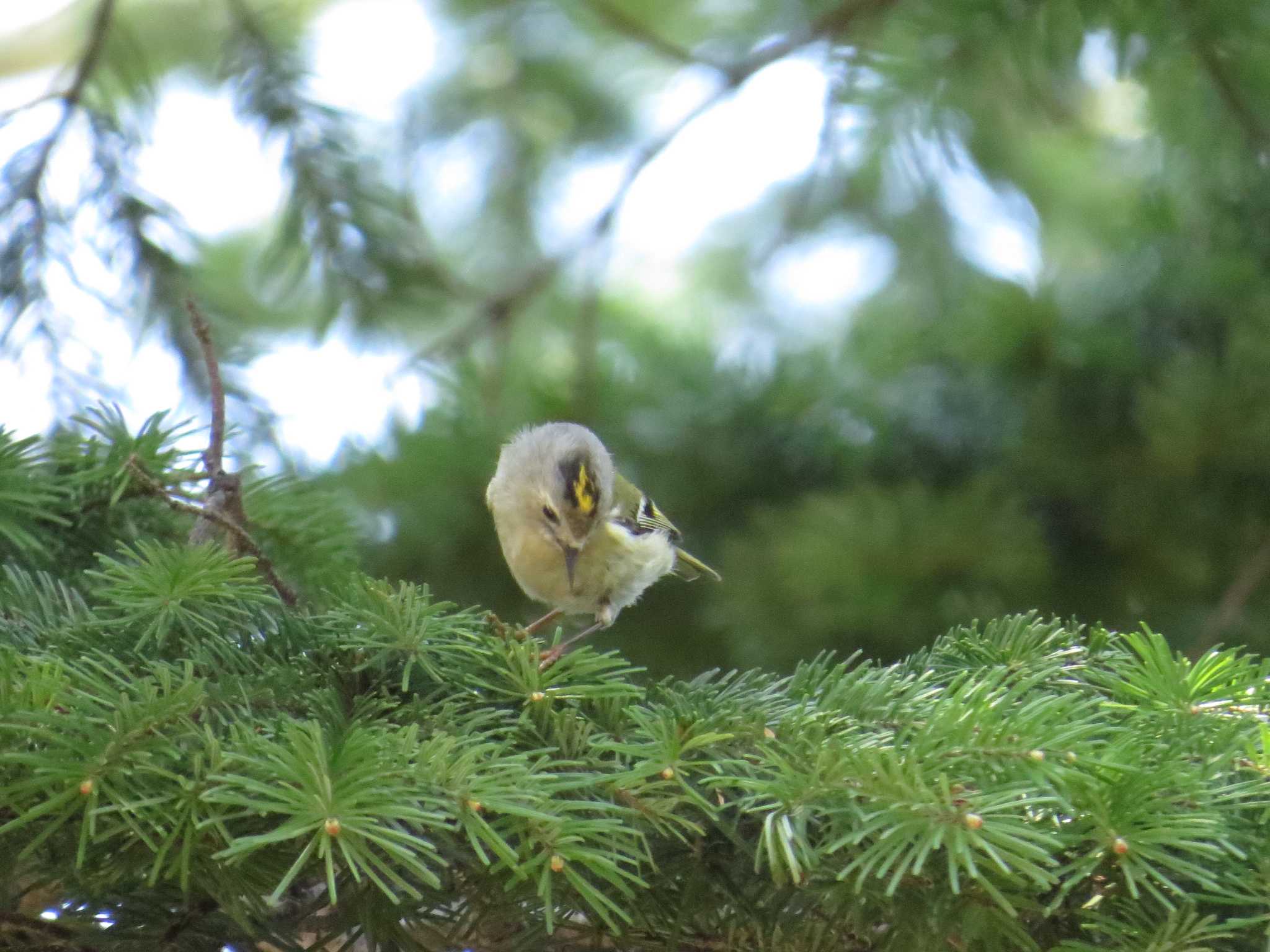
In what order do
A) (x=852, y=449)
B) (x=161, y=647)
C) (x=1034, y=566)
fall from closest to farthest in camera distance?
(x=161, y=647)
(x=1034, y=566)
(x=852, y=449)

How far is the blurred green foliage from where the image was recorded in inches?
90.0

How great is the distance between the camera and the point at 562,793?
3.25 feet

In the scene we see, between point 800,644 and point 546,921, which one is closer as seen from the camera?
point 546,921

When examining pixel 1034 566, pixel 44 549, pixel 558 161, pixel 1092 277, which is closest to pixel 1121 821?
pixel 44 549

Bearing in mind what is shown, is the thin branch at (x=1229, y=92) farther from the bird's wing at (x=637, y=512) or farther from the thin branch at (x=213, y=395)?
the thin branch at (x=213, y=395)

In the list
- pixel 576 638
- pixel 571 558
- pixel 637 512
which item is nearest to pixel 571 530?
pixel 571 558

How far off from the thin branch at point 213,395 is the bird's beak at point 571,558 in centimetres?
101

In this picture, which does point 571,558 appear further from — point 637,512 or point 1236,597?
point 1236,597

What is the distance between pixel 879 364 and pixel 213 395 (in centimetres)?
200

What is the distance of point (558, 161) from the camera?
13.2 ft

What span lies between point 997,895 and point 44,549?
3.65 feet

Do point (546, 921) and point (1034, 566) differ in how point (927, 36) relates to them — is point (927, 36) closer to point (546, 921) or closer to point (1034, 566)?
point (1034, 566)

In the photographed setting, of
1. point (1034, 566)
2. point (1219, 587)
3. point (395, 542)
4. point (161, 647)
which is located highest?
point (161, 647)

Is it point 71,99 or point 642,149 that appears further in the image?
point 642,149
